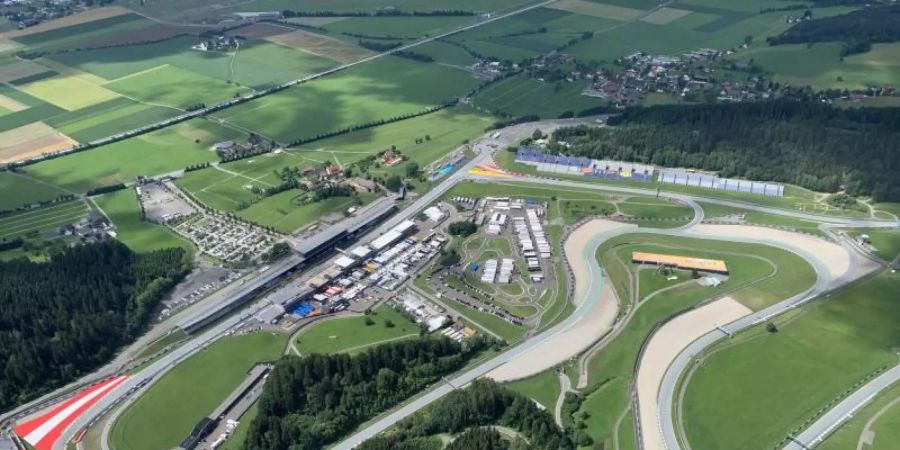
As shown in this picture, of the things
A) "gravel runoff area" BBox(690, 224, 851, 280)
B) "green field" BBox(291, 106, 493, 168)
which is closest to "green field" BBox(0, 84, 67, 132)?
"green field" BBox(291, 106, 493, 168)

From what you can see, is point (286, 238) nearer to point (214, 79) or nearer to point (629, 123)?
point (629, 123)

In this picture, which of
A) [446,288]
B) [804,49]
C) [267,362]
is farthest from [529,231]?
[804,49]

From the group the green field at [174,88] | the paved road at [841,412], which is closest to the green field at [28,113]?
the green field at [174,88]

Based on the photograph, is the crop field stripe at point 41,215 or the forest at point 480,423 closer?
the forest at point 480,423

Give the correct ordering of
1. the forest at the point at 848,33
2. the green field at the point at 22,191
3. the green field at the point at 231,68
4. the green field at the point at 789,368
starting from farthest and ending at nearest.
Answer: the forest at the point at 848,33 < the green field at the point at 231,68 < the green field at the point at 22,191 < the green field at the point at 789,368

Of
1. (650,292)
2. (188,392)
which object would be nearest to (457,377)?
(650,292)

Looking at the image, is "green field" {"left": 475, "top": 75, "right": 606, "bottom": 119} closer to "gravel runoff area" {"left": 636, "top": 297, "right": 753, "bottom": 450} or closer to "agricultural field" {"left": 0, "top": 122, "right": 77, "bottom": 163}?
"gravel runoff area" {"left": 636, "top": 297, "right": 753, "bottom": 450}

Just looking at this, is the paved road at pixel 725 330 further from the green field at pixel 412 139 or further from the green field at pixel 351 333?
the green field at pixel 412 139
